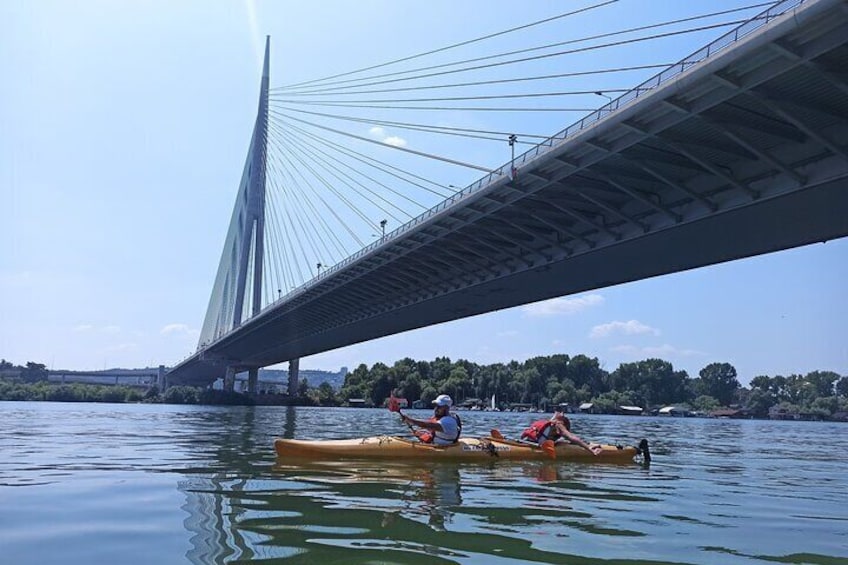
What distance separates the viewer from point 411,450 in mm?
13859

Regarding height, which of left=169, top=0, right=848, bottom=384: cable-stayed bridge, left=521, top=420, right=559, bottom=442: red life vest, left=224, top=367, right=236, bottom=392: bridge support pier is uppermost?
left=169, top=0, right=848, bottom=384: cable-stayed bridge

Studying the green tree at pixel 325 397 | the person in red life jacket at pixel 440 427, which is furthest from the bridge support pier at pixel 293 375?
the person in red life jacket at pixel 440 427

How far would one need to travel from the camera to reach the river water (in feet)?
19.7

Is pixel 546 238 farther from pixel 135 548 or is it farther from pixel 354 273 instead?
pixel 135 548

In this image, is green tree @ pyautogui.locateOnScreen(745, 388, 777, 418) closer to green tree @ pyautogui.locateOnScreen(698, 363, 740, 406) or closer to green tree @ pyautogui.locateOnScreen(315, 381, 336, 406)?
green tree @ pyautogui.locateOnScreen(698, 363, 740, 406)

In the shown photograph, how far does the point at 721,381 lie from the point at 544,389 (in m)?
46.5

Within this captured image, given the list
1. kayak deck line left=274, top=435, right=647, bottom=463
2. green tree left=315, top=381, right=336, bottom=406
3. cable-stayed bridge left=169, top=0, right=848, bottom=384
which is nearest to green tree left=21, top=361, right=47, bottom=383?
green tree left=315, top=381, right=336, bottom=406

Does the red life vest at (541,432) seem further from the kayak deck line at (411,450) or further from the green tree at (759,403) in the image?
the green tree at (759,403)

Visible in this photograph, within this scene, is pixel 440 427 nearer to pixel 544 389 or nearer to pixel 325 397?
pixel 325 397

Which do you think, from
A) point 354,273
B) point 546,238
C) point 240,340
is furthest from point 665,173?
point 240,340

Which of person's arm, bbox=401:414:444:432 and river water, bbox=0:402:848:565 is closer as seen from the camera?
river water, bbox=0:402:848:565

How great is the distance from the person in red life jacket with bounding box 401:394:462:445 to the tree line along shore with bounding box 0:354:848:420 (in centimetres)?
7050

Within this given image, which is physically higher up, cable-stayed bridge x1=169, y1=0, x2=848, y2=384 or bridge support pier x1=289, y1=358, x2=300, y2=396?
cable-stayed bridge x1=169, y1=0, x2=848, y2=384

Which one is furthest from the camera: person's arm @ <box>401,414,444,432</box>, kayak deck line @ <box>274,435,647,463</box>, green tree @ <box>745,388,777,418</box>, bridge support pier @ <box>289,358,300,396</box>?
green tree @ <box>745,388,777,418</box>
